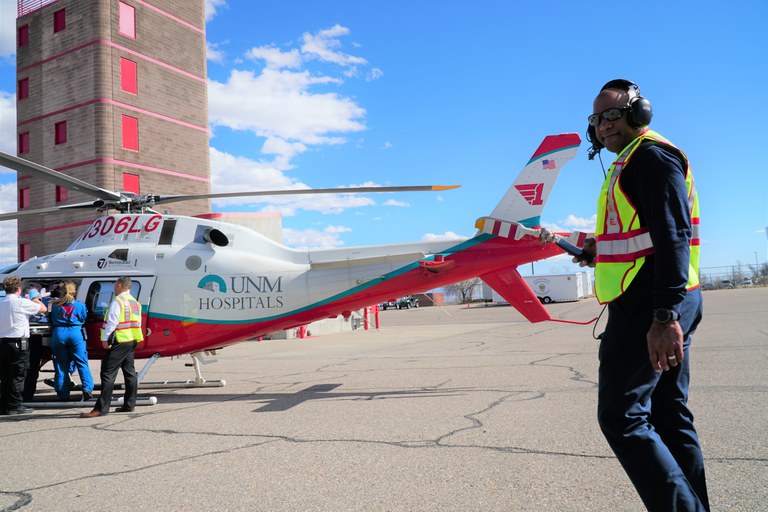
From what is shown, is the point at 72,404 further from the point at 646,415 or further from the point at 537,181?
the point at 646,415

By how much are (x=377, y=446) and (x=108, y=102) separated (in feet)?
93.0

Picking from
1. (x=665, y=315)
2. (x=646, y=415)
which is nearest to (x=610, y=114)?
(x=665, y=315)

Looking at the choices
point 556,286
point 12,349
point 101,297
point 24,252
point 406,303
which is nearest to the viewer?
point 12,349

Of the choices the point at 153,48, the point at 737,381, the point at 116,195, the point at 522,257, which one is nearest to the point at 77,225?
the point at 153,48

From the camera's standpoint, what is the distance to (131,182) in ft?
96.3

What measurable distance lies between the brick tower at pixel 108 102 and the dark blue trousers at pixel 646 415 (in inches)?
1163

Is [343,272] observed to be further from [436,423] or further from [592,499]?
[592,499]

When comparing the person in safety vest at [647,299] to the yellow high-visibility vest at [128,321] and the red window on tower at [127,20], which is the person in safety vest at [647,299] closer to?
the yellow high-visibility vest at [128,321]

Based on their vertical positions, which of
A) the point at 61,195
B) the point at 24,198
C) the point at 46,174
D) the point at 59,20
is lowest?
the point at 46,174

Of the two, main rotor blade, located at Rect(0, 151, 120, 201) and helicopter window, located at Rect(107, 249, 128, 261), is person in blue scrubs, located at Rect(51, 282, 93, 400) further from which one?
main rotor blade, located at Rect(0, 151, 120, 201)

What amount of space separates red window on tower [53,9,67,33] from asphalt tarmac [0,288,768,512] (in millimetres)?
26880

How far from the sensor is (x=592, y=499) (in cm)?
374

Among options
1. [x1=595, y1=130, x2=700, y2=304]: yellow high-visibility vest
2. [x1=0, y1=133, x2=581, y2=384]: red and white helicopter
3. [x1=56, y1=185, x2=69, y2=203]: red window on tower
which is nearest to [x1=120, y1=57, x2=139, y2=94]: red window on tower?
[x1=56, y1=185, x2=69, y2=203]: red window on tower

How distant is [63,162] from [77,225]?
132 inches
